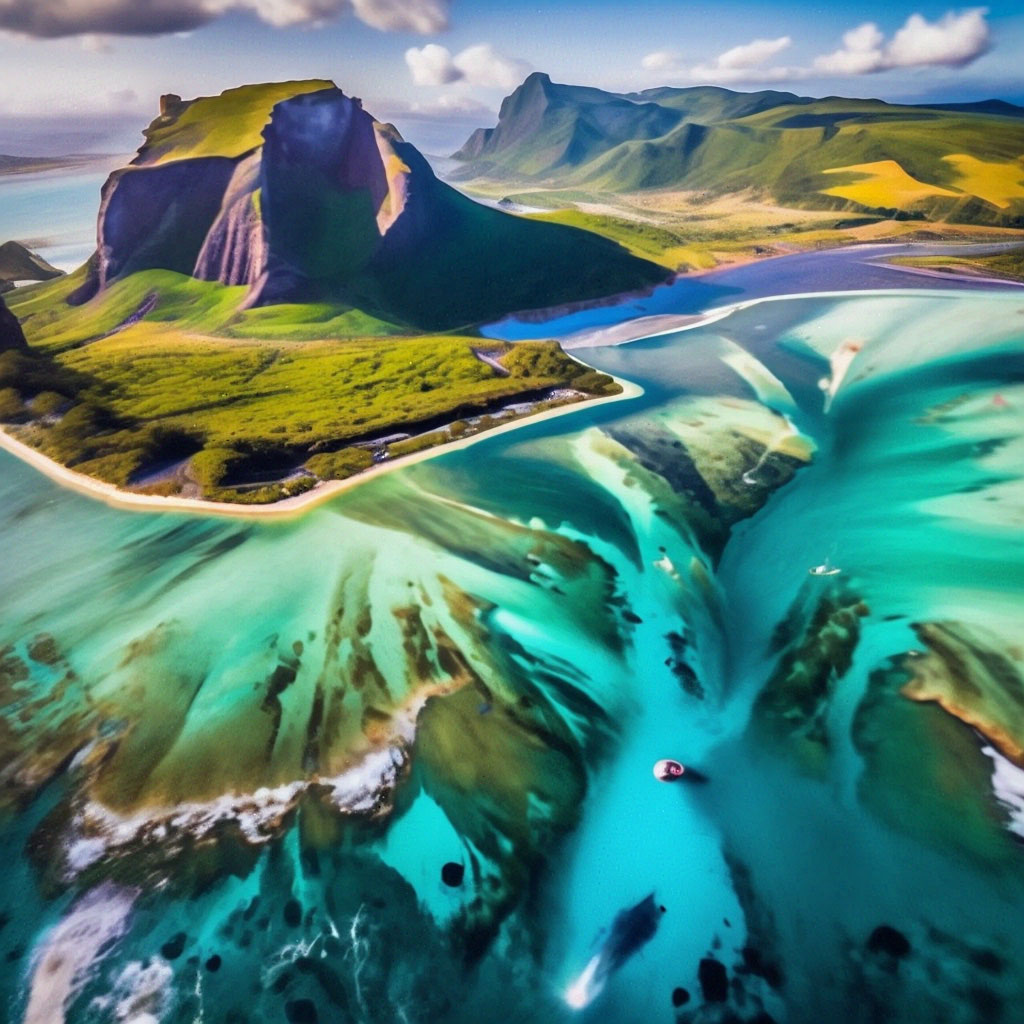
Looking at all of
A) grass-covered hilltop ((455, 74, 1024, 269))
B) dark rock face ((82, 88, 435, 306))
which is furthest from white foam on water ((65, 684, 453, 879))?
grass-covered hilltop ((455, 74, 1024, 269))

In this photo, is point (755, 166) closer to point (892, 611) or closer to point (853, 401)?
point (853, 401)

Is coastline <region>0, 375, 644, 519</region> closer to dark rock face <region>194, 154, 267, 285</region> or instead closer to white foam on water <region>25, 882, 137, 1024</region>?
white foam on water <region>25, 882, 137, 1024</region>

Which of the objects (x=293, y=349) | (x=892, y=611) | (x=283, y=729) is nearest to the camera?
(x=283, y=729)

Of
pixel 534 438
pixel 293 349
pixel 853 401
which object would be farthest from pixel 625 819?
pixel 293 349

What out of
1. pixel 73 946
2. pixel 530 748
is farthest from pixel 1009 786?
pixel 73 946

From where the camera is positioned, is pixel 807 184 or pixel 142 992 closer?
pixel 142 992

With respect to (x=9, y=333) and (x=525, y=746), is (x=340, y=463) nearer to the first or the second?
(x=525, y=746)
